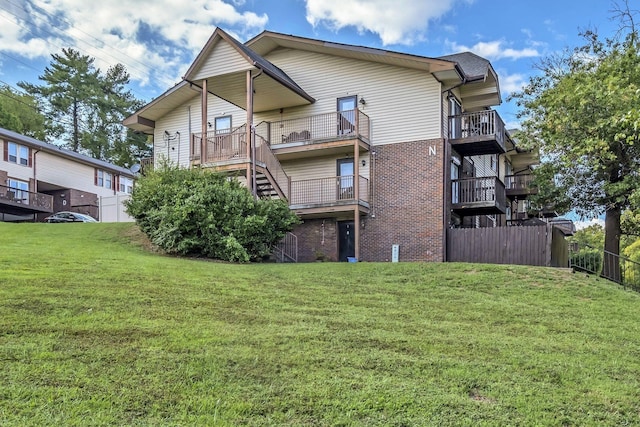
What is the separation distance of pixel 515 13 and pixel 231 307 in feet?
51.5

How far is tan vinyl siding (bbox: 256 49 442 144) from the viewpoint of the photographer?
18.2m

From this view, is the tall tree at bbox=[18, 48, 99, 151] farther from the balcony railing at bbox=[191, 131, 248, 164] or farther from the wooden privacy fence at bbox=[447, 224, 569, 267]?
the wooden privacy fence at bbox=[447, 224, 569, 267]

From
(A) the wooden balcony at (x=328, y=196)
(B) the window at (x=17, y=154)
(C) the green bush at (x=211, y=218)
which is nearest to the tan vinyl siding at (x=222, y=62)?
(C) the green bush at (x=211, y=218)

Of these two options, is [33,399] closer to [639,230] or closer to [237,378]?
[237,378]

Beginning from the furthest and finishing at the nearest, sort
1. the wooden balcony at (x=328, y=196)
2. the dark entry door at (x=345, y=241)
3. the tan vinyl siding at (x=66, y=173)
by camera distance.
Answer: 1. the tan vinyl siding at (x=66, y=173)
2. the dark entry door at (x=345, y=241)
3. the wooden balcony at (x=328, y=196)

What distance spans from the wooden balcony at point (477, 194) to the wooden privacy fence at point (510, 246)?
2.05 m

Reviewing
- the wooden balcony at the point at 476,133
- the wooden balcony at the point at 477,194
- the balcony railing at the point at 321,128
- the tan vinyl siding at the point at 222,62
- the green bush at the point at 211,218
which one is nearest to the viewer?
the green bush at the point at 211,218

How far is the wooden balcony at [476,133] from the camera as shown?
61.9ft

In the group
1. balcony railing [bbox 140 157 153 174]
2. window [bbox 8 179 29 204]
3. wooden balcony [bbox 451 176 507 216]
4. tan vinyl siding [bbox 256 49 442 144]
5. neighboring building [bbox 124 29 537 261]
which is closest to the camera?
balcony railing [bbox 140 157 153 174]

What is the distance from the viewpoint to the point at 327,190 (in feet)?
62.6

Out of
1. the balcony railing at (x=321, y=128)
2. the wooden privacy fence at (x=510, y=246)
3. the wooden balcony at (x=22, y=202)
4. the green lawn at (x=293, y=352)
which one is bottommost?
the green lawn at (x=293, y=352)

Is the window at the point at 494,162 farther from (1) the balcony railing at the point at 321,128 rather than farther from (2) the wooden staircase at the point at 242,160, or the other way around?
(2) the wooden staircase at the point at 242,160

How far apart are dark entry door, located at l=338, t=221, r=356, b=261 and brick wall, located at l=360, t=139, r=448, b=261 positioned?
0.60 metres

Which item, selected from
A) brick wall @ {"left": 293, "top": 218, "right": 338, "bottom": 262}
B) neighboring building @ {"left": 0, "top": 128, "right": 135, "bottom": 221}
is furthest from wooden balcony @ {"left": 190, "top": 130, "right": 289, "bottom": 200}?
neighboring building @ {"left": 0, "top": 128, "right": 135, "bottom": 221}
